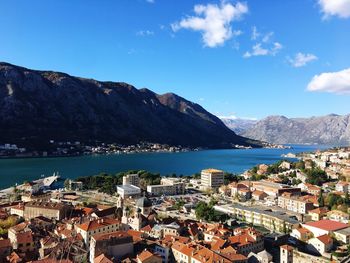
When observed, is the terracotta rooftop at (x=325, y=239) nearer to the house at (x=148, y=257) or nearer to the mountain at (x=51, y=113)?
the house at (x=148, y=257)

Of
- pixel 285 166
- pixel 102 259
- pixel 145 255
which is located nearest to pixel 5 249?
pixel 102 259

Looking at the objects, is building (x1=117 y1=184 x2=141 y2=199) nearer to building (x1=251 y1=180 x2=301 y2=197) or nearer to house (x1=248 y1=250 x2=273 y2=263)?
building (x1=251 y1=180 x2=301 y2=197)

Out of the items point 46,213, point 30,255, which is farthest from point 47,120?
point 30,255

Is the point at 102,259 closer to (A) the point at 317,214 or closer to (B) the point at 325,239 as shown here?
(B) the point at 325,239

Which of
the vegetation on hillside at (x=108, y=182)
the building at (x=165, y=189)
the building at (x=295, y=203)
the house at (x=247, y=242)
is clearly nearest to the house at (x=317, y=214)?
the building at (x=295, y=203)

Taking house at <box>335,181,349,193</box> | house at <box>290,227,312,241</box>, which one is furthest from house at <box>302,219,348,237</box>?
house at <box>335,181,349,193</box>
